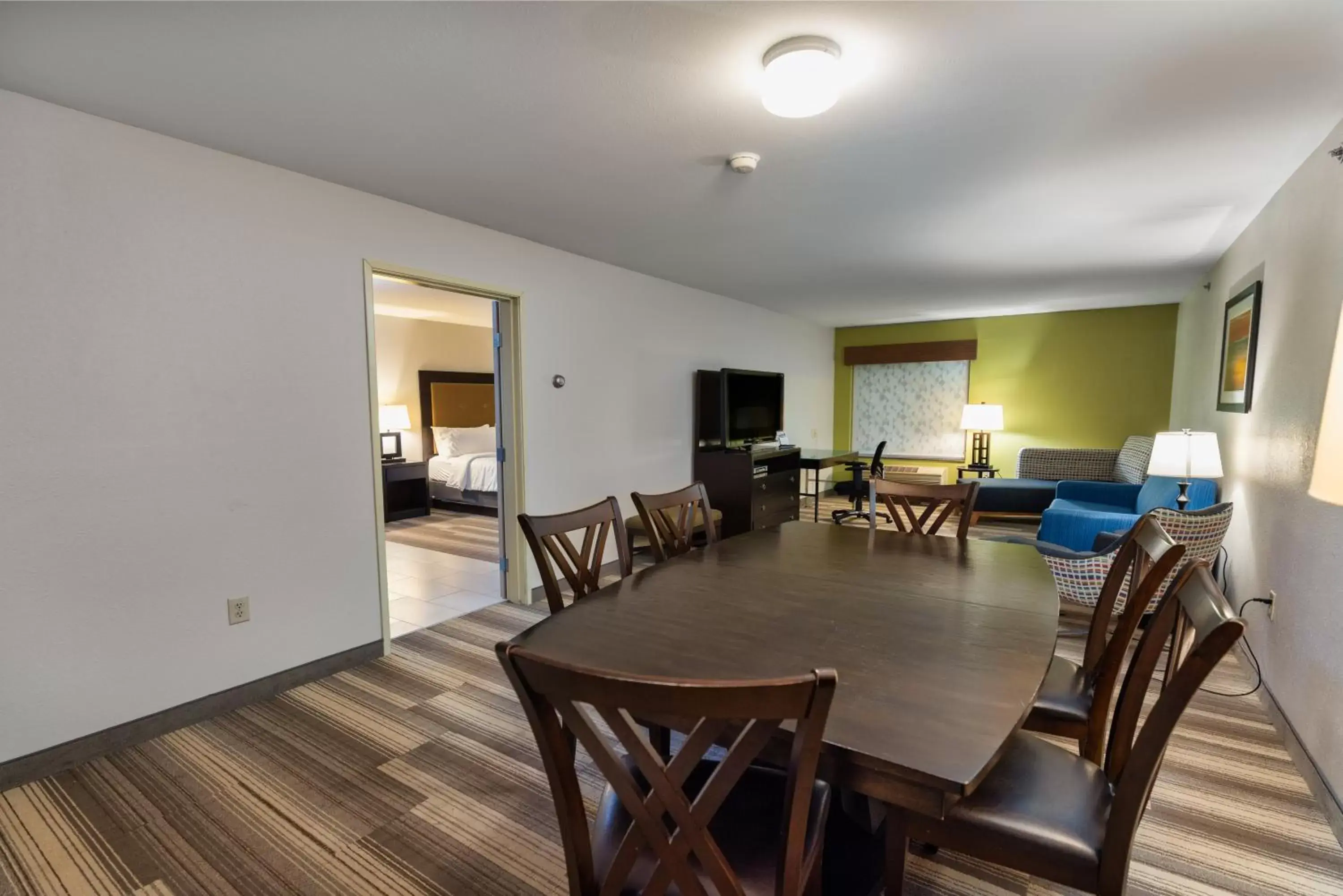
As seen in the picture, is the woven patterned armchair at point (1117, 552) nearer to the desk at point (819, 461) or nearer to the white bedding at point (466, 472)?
the desk at point (819, 461)

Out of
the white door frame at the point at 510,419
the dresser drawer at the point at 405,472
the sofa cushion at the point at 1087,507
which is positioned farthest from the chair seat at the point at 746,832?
the dresser drawer at the point at 405,472

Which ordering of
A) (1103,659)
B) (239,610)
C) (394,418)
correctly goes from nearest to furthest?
1. (1103,659)
2. (239,610)
3. (394,418)

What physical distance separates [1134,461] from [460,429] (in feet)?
23.0

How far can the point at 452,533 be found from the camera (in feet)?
19.2

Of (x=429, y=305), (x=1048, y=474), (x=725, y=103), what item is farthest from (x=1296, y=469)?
(x=429, y=305)

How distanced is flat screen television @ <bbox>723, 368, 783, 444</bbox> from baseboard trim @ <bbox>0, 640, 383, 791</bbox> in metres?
3.36

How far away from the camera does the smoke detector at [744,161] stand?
7.83 ft

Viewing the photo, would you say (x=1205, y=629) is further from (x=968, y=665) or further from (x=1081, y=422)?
(x=1081, y=422)

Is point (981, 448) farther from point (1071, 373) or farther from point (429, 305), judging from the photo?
point (429, 305)

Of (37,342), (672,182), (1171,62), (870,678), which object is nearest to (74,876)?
(37,342)

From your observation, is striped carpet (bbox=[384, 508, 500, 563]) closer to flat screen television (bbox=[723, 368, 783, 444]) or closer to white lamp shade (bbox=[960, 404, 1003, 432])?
flat screen television (bbox=[723, 368, 783, 444])

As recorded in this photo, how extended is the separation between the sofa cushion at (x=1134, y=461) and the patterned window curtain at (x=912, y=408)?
182cm

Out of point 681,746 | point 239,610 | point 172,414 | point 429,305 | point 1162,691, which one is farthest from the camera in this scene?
point 429,305

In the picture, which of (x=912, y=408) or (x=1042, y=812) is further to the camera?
(x=912, y=408)
